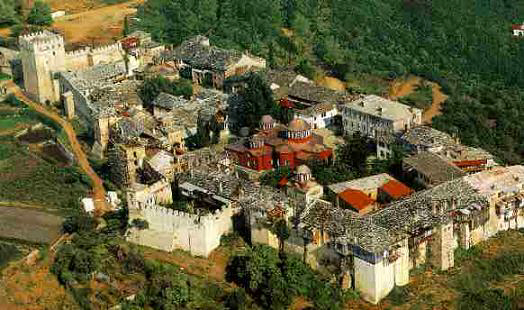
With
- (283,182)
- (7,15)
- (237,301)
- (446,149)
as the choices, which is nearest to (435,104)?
(446,149)

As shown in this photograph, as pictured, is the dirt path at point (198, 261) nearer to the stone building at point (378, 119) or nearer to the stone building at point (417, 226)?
the stone building at point (417, 226)

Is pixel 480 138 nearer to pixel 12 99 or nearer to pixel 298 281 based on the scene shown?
pixel 298 281

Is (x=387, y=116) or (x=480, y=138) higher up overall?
(x=387, y=116)

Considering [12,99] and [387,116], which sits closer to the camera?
[387,116]

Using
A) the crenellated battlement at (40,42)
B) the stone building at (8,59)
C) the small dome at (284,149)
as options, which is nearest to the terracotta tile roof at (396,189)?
the small dome at (284,149)

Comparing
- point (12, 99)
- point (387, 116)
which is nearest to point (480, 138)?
point (387, 116)

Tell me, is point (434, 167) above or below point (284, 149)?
above

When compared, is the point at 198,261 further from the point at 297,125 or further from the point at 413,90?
the point at 413,90

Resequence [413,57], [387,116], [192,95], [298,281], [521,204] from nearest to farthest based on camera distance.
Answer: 1. [298,281]
2. [521,204]
3. [387,116]
4. [192,95]
5. [413,57]
